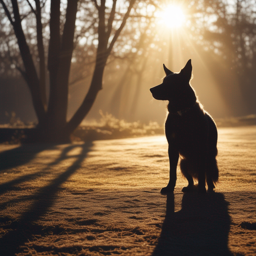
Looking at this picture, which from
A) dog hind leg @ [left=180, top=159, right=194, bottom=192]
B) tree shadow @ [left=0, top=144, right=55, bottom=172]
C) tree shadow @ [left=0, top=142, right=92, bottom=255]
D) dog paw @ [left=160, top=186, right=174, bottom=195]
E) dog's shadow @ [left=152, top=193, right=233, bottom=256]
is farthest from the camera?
tree shadow @ [left=0, top=144, right=55, bottom=172]

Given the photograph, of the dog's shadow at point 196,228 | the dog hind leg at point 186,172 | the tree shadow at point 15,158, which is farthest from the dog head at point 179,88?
the tree shadow at point 15,158

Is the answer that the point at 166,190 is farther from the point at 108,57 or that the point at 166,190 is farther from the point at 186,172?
the point at 108,57

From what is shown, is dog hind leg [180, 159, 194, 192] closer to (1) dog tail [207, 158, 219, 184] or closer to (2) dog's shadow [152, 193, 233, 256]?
(1) dog tail [207, 158, 219, 184]

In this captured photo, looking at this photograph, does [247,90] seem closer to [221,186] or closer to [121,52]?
[121,52]

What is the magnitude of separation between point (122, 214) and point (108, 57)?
394 inches

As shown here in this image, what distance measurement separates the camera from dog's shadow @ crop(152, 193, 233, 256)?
216cm

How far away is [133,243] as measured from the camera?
229cm

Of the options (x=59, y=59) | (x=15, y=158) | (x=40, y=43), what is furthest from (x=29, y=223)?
(x=40, y=43)

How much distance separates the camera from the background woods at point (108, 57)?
1043cm

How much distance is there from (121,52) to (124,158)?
1799 cm

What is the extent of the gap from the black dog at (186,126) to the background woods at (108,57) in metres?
7.26

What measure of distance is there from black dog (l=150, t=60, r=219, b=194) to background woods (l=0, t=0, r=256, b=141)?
23.8 feet

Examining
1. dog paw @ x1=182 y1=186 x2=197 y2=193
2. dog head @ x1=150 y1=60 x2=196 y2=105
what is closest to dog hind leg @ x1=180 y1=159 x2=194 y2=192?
dog paw @ x1=182 y1=186 x2=197 y2=193

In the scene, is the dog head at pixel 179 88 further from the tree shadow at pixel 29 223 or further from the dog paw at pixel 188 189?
the tree shadow at pixel 29 223
